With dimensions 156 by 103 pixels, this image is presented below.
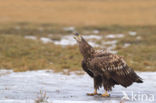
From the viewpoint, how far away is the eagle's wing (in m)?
12.6

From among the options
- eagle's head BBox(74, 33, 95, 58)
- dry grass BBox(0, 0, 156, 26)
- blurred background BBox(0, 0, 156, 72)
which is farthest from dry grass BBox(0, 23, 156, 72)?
dry grass BBox(0, 0, 156, 26)

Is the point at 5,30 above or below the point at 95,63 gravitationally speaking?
above

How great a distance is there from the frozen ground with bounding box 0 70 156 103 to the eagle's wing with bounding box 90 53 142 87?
0.57 meters

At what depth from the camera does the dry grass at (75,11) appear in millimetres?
82706

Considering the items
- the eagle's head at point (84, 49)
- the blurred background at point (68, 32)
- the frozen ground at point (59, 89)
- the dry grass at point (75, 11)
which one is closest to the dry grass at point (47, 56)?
the blurred background at point (68, 32)

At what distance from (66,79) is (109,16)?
6913 cm

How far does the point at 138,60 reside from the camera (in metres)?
27.6

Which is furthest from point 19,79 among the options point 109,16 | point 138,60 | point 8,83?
point 109,16

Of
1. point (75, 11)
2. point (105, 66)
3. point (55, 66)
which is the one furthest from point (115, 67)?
point (75, 11)

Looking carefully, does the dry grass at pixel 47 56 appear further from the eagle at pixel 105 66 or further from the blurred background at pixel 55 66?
the eagle at pixel 105 66

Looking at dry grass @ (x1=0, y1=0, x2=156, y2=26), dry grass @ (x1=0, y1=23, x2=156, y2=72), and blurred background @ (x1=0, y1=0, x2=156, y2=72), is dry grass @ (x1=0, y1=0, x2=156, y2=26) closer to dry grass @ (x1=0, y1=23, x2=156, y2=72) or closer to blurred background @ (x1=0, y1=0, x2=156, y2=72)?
blurred background @ (x1=0, y1=0, x2=156, y2=72)

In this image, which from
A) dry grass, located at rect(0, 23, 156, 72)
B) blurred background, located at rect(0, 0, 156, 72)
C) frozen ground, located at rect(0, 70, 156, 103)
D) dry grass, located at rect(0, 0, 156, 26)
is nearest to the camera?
frozen ground, located at rect(0, 70, 156, 103)

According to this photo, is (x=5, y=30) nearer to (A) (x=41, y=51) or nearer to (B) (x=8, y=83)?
(A) (x=41, y=51)

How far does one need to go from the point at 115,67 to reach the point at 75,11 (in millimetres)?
83881
